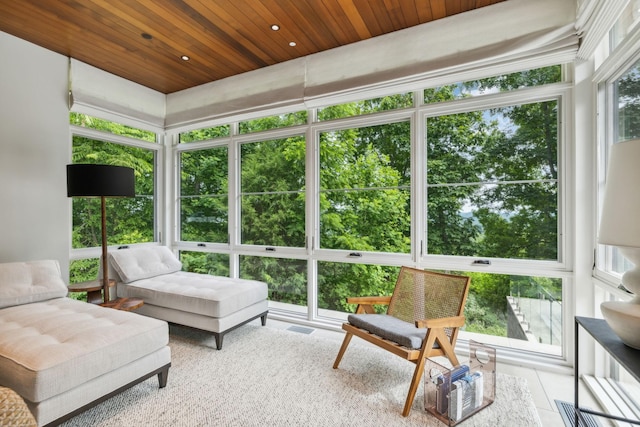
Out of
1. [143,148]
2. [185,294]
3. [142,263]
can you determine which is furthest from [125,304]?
[143,148]

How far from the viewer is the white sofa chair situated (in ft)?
5.15

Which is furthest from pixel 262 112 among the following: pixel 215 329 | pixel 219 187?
pixel 215 329

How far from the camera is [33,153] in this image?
3094mm

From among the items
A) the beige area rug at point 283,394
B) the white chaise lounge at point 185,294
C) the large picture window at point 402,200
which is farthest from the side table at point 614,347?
the white chaise lounge at point 185,294

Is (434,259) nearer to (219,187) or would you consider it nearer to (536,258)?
(536,258)

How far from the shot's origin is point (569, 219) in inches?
96.0

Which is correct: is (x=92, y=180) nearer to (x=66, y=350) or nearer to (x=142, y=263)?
(x=142, y=263)

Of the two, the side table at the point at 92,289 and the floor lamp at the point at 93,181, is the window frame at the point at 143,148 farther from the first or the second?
the floor lamp at the point at 93,181

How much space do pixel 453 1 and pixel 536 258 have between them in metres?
2.15

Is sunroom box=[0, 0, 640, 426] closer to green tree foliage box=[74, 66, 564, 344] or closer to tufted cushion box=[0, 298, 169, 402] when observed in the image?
green tree foliage box=[74, 66, 564, 344]

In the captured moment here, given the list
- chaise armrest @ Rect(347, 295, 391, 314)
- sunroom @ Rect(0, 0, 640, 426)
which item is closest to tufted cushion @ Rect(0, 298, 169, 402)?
sunroom @ Rect(0, 0, 640, 426)

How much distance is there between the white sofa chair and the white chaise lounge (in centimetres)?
62

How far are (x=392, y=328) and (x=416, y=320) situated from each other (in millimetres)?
229

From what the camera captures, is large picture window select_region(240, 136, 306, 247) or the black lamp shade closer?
the black lamp shade
